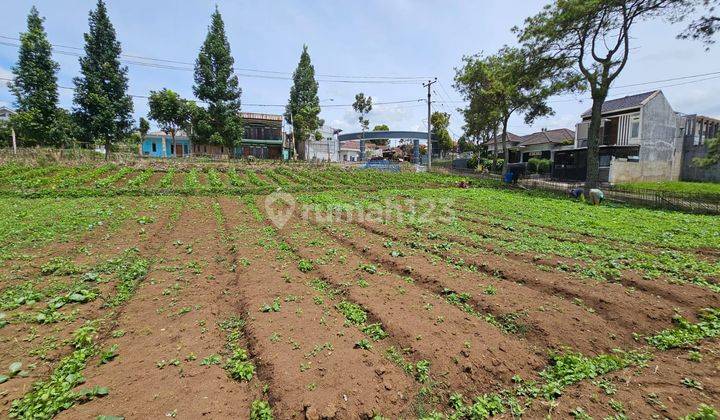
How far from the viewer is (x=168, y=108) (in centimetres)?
3394

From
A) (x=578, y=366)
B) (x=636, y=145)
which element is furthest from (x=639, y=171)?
(x=578, y=366)

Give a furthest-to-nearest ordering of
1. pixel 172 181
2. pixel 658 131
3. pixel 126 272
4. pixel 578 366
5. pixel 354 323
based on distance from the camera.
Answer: pixel 658 131 → pixel 172 181 → pixel 126 272 → pixel 354 323 → pixel 578 366

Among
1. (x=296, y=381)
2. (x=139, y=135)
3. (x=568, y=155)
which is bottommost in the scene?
(x=296, y=381)

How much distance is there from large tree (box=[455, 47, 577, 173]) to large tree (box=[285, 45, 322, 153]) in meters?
19.2

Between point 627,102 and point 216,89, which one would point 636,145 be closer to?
point 627,102

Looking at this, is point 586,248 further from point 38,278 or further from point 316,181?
point 316,181

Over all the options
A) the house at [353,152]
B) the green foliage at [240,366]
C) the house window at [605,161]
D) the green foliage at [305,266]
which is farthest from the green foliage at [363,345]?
the house at [353,152]

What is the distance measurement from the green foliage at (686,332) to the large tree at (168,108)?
128ft

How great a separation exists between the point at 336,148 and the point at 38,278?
49.2 metres

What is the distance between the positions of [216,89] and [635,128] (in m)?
40.3

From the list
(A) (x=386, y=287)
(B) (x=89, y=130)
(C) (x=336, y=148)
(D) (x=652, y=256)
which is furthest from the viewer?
(C) (x=336, y=148)

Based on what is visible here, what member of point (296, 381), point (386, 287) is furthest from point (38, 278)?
point (386, 287)

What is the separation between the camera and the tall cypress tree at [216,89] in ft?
109

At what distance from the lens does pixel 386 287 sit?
5.62 m
